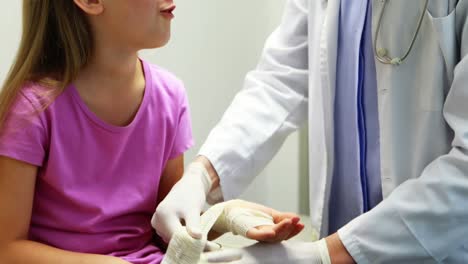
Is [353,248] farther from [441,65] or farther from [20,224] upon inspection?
[20,224]

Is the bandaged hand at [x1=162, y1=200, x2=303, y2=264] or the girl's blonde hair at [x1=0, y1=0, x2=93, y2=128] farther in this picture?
the girl's blonde hair at [x1=0, y1=0, x2=93, y2=128]

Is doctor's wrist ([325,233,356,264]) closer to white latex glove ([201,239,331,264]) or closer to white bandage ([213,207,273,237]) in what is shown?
white latex glove ([201,239,331,264])

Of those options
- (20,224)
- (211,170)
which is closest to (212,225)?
(211,170)

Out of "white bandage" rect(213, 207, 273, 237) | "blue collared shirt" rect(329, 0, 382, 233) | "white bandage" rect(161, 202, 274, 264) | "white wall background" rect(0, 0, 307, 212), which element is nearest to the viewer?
"white bandage" rect(161, 202, 274, 264)

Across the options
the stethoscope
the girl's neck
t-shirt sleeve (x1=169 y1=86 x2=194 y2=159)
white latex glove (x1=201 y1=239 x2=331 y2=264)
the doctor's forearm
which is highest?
the stethoscope

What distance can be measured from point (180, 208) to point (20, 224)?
0.94 feet

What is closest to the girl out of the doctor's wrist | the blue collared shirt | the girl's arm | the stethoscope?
the girl's arm

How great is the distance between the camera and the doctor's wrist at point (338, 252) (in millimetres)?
962

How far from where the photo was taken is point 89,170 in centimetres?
104

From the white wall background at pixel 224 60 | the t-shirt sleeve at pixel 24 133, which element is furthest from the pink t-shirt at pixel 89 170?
the white wall background at pixel 224 60

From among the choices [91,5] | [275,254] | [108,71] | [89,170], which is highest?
[91,5]

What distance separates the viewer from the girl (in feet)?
3.18

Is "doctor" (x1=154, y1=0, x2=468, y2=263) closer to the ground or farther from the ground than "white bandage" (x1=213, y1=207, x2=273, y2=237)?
farther from the ground

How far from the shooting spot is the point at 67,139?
1.01m
